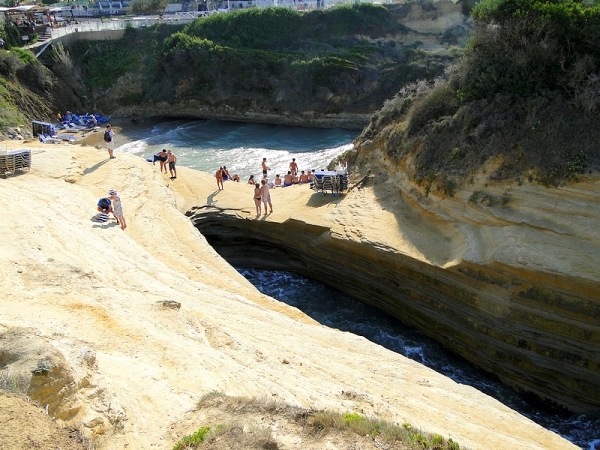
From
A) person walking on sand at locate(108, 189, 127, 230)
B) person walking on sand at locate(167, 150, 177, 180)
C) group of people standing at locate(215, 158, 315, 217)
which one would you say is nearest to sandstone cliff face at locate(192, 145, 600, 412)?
group of people standing at locate(215, 158, 315, 217)

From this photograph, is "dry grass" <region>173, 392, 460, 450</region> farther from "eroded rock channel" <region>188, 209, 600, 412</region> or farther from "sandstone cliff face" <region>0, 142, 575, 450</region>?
"eroded rock channel" <region>188, 209, 600, 412</region>

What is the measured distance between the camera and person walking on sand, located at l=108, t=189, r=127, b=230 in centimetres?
1301

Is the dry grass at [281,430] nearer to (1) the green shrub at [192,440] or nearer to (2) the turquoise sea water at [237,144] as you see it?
(1) the green shrub at [192,440]

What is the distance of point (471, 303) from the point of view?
12.0 m

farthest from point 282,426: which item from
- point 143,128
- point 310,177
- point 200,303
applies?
point 143,128

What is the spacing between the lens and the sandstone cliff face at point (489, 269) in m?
10.6

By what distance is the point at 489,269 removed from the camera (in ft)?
37.1

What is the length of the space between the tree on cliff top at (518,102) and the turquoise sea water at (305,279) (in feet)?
13.4

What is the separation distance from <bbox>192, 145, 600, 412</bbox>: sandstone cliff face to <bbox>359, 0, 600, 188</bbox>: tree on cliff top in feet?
2.25

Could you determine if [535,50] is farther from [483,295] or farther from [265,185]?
[265,185]

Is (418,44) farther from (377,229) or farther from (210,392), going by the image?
(210,392)

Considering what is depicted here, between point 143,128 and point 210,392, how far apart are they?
31.4 meters

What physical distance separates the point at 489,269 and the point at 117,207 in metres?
9.08

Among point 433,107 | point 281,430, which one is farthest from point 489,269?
point 281,430
